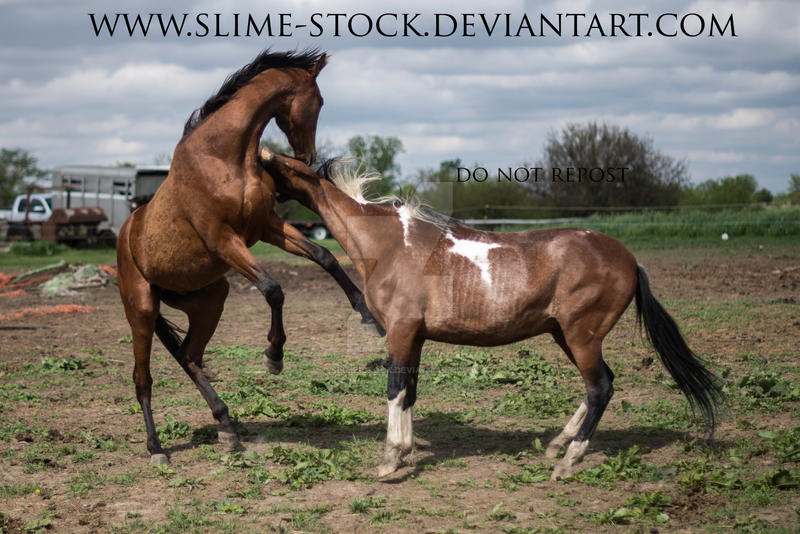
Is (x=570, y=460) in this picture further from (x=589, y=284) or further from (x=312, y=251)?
(x=312, y=251)

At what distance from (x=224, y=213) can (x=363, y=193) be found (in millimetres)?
A: 1036

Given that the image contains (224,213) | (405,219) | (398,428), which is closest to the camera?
(398,428)

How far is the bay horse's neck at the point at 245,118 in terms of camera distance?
18.9ft

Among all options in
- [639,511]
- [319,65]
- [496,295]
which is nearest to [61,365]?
[319,65]

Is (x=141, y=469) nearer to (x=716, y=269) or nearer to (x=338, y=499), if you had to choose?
(x=338, y=499)

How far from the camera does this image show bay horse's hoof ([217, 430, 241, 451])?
5.96m

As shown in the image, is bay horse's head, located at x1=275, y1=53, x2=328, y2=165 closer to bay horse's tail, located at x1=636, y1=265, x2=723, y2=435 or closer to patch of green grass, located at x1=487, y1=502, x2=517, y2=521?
bay horse's tail, located at x1=636, y1=265, x2=723, y2=435

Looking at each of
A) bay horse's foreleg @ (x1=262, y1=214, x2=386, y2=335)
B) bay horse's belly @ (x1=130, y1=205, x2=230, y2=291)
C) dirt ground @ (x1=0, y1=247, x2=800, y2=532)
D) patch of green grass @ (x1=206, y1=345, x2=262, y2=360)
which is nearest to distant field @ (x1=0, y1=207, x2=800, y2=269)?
patch of green grass @ (x1=206, y1=345, x2=262, y2=360)

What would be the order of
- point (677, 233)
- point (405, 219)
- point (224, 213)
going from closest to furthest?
point (405, 219), point (224, 213), point (677, 233)

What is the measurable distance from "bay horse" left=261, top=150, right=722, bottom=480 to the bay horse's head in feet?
2.49

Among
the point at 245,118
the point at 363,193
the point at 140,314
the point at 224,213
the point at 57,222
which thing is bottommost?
the point at 140,314

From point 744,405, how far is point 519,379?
6.97 feet

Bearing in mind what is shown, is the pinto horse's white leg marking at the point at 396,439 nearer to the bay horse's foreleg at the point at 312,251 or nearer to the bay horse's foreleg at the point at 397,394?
the bay horse's foreleg at the point at 397,394

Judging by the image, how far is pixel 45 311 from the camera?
44.7ft
